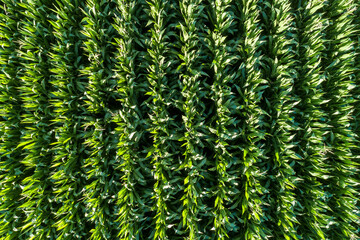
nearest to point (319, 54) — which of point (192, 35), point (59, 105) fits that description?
point (192, 35)

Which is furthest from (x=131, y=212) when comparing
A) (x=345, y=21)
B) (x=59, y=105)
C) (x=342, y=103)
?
(x=345, y=21)

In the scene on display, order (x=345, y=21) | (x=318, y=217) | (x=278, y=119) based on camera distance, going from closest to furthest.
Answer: (x=278, y=119)
(x=318, y=217)
(x=345, y=21)

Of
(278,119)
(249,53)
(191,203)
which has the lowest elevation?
(191,203)

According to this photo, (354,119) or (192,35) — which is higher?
(192,35)

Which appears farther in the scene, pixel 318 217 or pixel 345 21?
pixel 345 21

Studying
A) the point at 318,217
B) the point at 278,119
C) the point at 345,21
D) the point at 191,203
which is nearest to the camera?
the point at 191,203

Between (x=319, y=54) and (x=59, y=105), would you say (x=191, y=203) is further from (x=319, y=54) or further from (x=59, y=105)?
(x=319, y=54)
